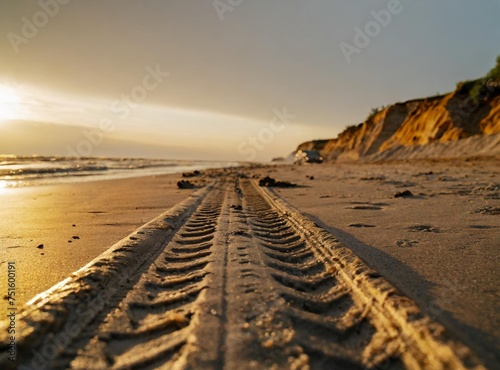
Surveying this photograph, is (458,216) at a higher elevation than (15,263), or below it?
higher

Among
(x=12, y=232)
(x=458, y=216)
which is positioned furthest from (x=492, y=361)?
(x=12, y=232)

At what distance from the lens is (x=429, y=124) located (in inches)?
870

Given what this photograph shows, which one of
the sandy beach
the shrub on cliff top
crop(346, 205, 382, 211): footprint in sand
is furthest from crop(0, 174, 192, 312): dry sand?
the shrub on cliff top

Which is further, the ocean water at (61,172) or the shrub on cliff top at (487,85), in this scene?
the shrub on cliff top at (487,85)

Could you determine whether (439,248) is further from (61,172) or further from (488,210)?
(61,172)

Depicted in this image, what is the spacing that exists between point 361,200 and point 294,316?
14.2 ft

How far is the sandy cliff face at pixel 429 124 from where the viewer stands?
1794cm

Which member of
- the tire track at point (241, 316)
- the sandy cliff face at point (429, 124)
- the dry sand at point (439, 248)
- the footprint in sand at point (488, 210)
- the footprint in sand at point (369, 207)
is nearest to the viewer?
the tire track at point (241, 316)

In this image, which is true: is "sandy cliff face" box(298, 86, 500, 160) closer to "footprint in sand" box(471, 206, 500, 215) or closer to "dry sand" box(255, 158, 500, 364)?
"footprint in sand" box(471, 206, 500, 215)

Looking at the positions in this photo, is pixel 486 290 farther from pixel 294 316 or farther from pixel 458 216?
pixel 458 216

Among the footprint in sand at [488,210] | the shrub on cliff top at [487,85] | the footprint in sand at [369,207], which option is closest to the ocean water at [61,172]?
the footprint in sand at [369,207]

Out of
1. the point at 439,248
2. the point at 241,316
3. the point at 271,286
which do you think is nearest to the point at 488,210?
the point at 439,248

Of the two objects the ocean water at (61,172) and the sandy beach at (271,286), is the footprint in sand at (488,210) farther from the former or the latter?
the ocean water at (61,172)

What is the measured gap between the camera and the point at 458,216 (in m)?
3.83
